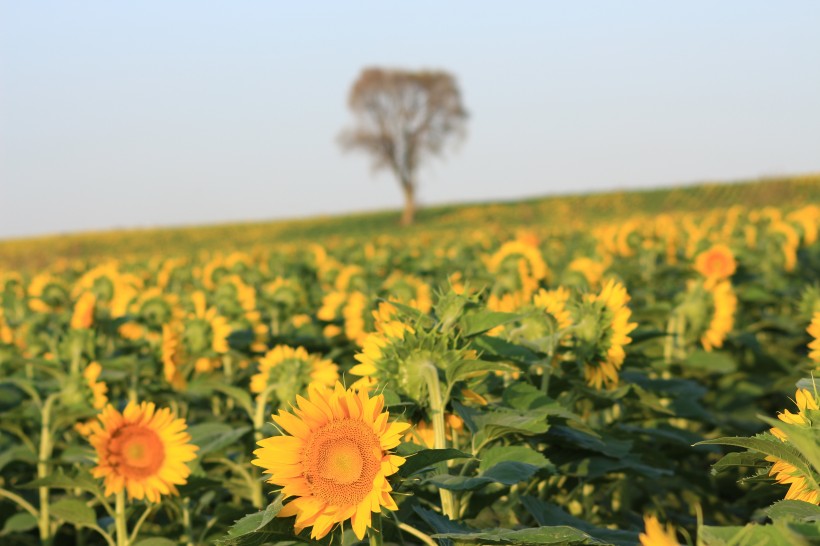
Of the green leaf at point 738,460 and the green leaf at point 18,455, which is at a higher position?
the green leaf at point 738,460

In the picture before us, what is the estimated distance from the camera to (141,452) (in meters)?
2.64

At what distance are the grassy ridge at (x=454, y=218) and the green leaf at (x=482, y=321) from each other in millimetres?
40242

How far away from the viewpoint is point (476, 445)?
2.12 metres

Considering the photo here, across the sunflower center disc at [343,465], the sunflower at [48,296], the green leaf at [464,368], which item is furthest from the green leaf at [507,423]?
the sunflower at [48,296]

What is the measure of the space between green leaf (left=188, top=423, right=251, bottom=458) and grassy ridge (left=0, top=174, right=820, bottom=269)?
130ft

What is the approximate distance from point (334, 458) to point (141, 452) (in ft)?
4.16

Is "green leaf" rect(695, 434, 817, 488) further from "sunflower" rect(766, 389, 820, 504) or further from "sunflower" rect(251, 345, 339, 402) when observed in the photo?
"sunflower" rect(251, 345, 339, 402)

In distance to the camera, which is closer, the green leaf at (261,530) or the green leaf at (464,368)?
the green leaf at (261,530)

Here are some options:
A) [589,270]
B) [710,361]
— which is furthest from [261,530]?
[589,270]

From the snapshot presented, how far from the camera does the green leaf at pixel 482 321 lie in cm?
211

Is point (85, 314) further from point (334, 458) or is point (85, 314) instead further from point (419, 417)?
point (334, 458)

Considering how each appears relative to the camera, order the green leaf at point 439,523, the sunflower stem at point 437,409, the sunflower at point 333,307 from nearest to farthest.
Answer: the green leaf at point 439,523
the sunflower stem at point 437,409
the sunflower at point 333,307

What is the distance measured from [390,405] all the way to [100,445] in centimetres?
114

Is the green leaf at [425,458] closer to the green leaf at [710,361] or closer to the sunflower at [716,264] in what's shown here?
the green leaf at [710,361]
